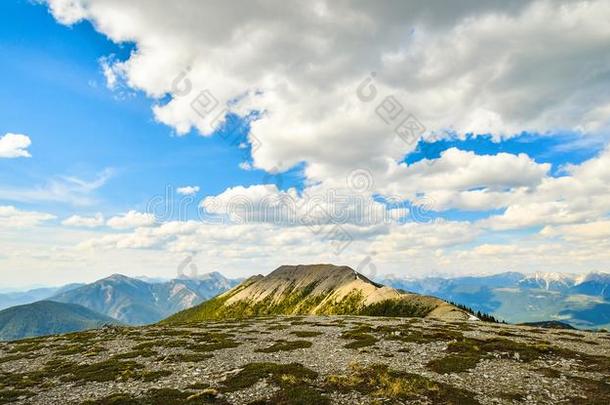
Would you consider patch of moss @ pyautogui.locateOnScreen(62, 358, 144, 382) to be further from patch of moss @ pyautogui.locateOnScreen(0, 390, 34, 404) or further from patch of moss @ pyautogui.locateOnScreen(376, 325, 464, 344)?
patch of moss @ pyautogui.locateOnScreen(376, 325, 464, 344)

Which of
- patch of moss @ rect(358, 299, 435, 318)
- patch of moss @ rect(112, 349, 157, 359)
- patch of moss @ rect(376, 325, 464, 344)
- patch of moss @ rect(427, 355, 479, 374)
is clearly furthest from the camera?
patch of moss @ rect(358, 299, 435, 318)

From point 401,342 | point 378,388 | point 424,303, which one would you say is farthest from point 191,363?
point 424,303

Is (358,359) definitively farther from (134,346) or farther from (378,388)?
(134,346)

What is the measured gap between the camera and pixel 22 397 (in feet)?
86.9

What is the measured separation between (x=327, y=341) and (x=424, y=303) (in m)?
139

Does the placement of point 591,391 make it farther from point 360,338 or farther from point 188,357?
point 188,357

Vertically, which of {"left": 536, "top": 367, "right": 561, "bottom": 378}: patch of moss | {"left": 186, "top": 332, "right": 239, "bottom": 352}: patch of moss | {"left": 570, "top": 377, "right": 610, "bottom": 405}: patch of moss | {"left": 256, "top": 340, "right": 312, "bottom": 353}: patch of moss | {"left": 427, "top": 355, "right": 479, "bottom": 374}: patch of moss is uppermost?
{"left": 186, "top": 332, "right": 239, "bottom": 352}: patch of moss

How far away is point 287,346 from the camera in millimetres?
42531

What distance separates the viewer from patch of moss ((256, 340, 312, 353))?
40.9 meters

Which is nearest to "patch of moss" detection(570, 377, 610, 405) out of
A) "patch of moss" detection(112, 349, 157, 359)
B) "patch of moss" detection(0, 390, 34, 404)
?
"patch of moss" detection(0, 390, 34, 404)

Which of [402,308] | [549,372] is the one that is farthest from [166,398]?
[402,308]

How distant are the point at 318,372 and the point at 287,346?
13.1 meters

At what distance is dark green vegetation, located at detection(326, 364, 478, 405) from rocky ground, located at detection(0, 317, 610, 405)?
0.07 m

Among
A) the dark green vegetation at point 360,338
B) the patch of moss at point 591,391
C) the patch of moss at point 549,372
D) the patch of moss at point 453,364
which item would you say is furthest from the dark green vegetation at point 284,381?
the patch of moss at point 549,372
